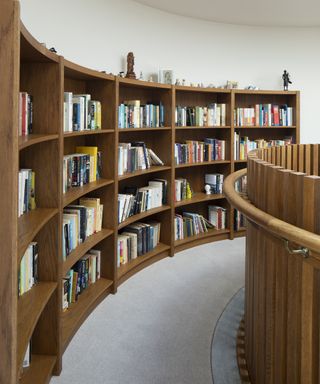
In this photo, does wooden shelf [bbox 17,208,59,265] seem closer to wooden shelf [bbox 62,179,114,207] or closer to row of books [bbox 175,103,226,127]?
wooden shelf [bbox 62,179,114,207]

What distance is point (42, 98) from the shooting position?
2422 millimetres

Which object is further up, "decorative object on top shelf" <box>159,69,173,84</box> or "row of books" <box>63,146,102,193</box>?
"decorative object on top shelf" <box>159,69,173,84</box>

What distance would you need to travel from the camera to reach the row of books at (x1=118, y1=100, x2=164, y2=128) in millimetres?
3941

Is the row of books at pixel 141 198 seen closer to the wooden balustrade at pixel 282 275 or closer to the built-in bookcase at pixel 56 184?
the built-in bookcase at pixel 56 184

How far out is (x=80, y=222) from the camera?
124 inches

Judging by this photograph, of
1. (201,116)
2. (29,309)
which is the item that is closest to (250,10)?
(201,116)

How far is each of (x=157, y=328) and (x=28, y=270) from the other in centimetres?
109

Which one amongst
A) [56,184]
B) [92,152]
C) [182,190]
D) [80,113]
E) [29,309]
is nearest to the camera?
[29,309]

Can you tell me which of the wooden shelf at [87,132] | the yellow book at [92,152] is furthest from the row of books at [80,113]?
the yellow book at [92,152]

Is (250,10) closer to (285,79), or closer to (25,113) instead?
(285,79)

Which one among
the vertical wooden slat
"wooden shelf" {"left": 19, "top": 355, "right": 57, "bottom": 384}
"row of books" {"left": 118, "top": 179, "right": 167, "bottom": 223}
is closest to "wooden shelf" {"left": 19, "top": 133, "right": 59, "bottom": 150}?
the vertical wooden slat

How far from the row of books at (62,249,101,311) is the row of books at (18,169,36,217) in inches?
29.5

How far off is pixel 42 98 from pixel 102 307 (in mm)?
1658

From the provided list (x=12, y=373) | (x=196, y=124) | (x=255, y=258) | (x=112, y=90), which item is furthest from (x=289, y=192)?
(x=196, y=124)
